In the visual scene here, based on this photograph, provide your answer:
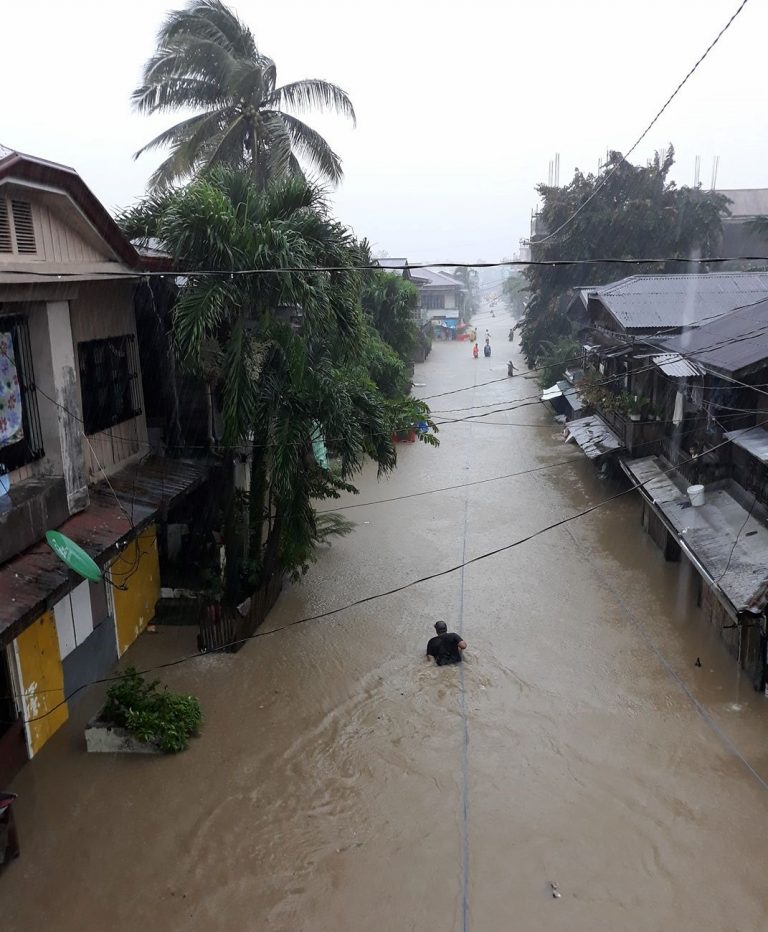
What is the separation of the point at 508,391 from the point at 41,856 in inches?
1366

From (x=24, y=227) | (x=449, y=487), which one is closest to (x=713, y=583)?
(x=24, y=227)

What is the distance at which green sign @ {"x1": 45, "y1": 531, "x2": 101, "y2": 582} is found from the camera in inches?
287

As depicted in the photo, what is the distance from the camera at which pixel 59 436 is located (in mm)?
8695

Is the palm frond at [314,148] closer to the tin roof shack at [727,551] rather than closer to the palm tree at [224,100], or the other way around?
the palm tree at [224,100]

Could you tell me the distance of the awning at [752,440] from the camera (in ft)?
37.2

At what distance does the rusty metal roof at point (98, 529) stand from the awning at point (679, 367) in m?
8.97

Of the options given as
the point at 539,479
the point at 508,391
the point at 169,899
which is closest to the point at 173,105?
the point at 539,479

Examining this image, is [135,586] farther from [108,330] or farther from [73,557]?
[73,557]

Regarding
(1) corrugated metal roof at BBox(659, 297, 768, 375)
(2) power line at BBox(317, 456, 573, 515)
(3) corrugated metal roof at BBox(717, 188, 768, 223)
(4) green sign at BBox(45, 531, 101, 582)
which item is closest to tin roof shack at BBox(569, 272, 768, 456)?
(1) corrugated metal roof at BBox(659, 297, 768, 375)

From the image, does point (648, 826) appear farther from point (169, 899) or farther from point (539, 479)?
point (539, 479)

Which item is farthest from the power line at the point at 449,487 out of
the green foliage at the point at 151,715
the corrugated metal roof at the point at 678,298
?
the green foliage at the point at 151,715

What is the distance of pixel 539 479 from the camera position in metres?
23.1

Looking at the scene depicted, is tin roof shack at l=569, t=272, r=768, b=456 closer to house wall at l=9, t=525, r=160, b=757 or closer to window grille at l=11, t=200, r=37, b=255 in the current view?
house wall at l=9, t=525, r=160, b=757

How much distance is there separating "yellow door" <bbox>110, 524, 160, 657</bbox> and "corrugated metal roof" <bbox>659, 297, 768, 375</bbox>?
10023mm
